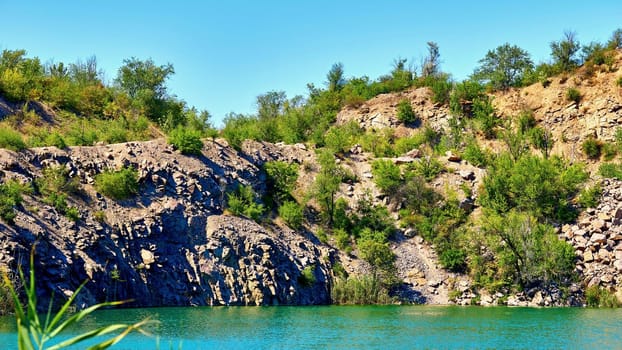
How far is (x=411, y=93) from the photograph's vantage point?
231ft

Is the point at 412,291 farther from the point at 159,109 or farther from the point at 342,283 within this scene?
the point at 159,109

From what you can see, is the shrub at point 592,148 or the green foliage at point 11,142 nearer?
the green foliage at point 11,142

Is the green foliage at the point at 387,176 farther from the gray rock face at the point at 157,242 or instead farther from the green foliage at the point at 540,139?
the green foliage at the point at 540,139

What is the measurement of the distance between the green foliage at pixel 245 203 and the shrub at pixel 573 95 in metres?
28.1

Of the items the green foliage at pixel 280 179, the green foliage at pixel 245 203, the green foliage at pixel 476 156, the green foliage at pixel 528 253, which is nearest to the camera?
the green foliage at pixel 528 253

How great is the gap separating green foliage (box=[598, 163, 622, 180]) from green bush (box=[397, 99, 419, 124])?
57.5 feet

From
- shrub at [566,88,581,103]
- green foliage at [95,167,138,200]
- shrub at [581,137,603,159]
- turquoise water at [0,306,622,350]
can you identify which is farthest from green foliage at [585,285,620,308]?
green foliage at [95,167,138,200]

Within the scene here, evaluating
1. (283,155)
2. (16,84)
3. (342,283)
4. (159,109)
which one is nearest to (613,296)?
(342,283)

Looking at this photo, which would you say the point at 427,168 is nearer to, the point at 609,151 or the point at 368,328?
the point at 609,151

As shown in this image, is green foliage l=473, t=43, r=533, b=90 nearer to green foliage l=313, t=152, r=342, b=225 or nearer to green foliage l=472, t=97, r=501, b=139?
green foliage l=472, t=97, r=501, b=139

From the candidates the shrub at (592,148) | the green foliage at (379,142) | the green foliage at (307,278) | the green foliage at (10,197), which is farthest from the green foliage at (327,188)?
the green foliage at (10,197)

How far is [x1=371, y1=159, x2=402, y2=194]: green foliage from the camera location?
56188 mm

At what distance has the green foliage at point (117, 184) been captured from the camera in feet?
148

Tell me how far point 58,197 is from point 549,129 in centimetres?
3929
